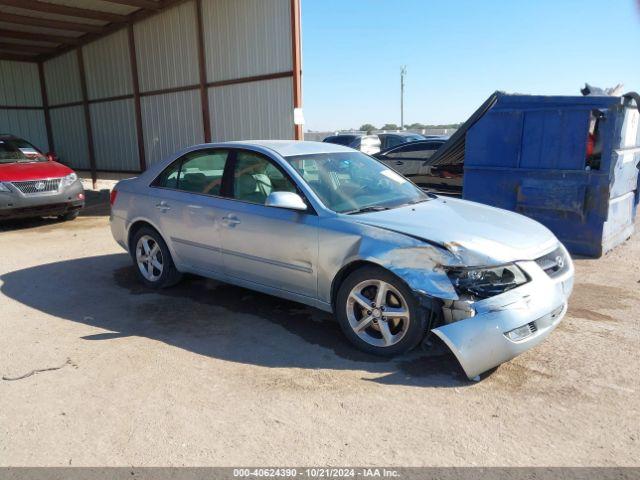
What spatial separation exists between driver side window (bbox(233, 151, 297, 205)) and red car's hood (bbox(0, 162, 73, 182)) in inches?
242

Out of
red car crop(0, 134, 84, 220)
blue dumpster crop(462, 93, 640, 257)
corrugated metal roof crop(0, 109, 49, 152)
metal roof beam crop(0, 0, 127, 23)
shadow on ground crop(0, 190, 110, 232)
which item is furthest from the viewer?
corrugated metal roof crop(0, 109, 49, 152)

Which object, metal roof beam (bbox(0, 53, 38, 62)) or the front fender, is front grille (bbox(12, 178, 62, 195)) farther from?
metal roof beam (bbox(0, 53, 38, 62))

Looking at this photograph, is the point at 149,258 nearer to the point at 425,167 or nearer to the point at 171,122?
the point at 425,167

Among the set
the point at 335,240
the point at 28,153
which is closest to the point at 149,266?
the point at 335,240

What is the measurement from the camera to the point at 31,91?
777 inches

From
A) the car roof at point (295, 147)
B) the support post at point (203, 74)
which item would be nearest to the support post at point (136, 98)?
the support post at point (203, 74)

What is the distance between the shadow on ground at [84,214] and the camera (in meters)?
9.80

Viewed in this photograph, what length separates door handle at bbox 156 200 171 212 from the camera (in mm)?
5105

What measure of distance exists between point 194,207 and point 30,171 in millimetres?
5980

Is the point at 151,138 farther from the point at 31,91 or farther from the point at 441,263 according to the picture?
the point at 441,263

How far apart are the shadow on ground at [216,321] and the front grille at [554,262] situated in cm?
93

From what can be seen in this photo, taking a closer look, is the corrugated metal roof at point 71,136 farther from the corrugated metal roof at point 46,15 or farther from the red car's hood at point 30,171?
the red car's hood at point 30,171

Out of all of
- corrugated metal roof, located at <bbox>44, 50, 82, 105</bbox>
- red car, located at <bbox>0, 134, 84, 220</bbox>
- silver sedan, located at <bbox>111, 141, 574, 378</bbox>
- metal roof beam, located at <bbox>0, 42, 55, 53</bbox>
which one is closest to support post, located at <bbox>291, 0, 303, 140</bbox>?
red car, located at <bbox>0, 134, 84, 220</bbox>

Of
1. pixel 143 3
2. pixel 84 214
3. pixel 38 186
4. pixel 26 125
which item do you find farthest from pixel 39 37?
pixel 38 186
